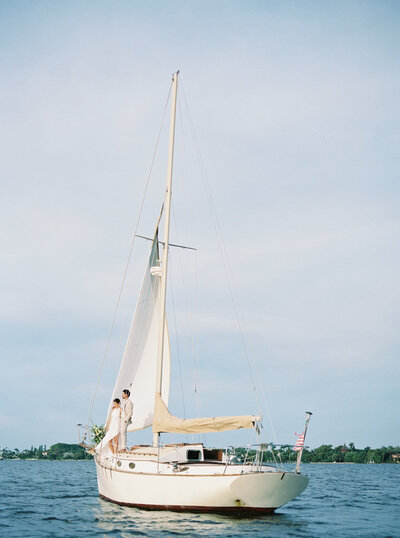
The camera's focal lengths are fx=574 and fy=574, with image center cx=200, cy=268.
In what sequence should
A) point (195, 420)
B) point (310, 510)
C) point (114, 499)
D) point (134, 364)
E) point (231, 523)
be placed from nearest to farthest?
point (231, 523), point (195, 420), point (114, 499), point (310, 510), point (134, 364)

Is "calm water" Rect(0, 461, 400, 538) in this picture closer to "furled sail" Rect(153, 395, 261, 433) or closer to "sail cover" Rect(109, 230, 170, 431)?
"furled sail" Rect(153, 395, 261, 433)

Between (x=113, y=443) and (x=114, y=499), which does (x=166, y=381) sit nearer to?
(x=113, y=443)

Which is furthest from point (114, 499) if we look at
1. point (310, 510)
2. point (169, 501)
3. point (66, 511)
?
point (310, 510)

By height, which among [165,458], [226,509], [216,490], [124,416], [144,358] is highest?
[144,358]

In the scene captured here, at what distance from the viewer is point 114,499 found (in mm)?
18953

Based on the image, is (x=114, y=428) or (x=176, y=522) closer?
(x=176, y=522)

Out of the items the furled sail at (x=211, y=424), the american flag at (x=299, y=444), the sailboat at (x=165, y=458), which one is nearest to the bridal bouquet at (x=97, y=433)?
the sailboat at (x=165, y=458)

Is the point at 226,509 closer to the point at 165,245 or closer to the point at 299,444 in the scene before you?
the point at 299,444

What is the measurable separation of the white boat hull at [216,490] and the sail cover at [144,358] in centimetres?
512

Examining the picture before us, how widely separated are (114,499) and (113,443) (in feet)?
5.99

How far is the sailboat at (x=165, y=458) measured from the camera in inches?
622

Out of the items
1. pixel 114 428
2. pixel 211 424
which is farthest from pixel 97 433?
pixel 211 424

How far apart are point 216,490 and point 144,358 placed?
801 centimetres

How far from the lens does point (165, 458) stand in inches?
705
